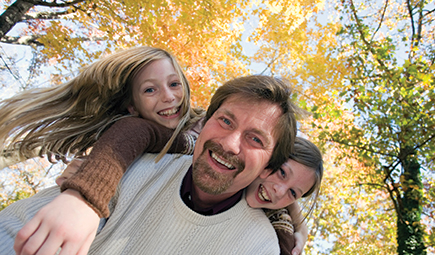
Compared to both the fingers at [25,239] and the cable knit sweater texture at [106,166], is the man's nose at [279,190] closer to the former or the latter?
the cable knit sweater texture at [106,166]

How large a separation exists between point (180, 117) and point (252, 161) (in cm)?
79

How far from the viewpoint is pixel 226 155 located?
157cm

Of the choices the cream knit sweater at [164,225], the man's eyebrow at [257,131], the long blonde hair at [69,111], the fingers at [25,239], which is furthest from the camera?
the long blonde hair at [69,111]

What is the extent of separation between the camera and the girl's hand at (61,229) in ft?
2.78

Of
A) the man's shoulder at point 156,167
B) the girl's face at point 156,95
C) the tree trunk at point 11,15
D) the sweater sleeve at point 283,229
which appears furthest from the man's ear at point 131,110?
the tree trunk at point 11,15

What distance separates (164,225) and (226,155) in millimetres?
556

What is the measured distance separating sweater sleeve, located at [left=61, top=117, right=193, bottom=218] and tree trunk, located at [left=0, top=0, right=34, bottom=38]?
4.62 meters

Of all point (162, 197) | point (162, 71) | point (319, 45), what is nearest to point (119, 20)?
point (162, 71)

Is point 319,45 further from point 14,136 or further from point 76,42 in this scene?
point 14,136

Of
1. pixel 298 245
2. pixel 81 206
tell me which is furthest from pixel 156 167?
pixel 298 245

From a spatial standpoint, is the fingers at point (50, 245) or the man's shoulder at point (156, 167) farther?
the man's shoulder at point (156, 167)

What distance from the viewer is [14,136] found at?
74.2 inches

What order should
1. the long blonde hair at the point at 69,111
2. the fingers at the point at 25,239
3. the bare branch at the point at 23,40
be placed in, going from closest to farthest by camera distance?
the fingers at the point at 25,239 < the long blonde hair at the point at 69,111 < the bare branch at the point at 23,40

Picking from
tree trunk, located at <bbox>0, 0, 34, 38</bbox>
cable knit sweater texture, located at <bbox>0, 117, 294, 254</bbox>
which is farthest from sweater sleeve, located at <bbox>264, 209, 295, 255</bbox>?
tree trunk, located at <bbox>0, 0, 34, 38</bbox>
